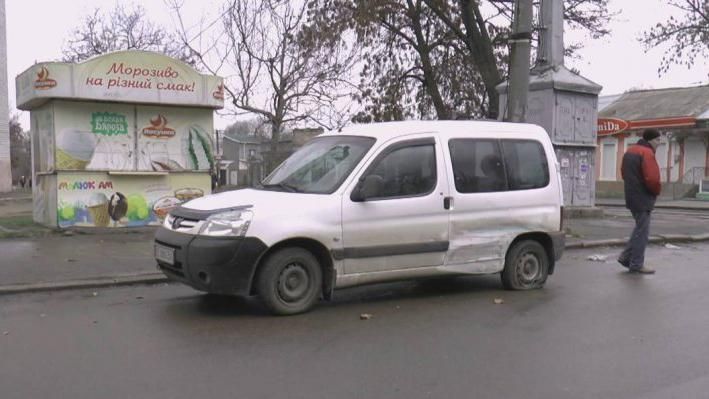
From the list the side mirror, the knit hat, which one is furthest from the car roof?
the knit hat

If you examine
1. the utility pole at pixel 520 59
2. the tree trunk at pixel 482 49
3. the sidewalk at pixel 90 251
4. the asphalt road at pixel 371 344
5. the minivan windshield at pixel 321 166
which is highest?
the tree trunk at pixel 482 49

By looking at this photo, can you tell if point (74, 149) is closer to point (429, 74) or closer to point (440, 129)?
point (440, 129)

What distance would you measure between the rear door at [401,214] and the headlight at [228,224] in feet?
3.24

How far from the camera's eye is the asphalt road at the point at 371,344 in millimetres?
4484

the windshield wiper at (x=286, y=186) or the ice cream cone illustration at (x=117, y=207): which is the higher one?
the windshield wiper at (x=286, y=186)

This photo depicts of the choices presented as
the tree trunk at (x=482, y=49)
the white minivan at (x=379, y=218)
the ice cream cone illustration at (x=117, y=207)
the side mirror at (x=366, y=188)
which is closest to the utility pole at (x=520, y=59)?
the white minivan at (x=379, y=218)

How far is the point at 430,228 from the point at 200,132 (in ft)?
24.3

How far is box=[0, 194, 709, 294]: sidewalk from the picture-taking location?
8070 mm

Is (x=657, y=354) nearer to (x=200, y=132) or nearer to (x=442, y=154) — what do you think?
(x=442, y=154)

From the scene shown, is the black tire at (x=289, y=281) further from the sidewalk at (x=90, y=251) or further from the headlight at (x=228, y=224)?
the sidewalk at (x=90, y=251)

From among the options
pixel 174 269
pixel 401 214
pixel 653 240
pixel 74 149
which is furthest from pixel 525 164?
pixel 74 149

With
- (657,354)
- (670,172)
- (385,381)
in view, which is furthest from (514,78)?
(670,172)

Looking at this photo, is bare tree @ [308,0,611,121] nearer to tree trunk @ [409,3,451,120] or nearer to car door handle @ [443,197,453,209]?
tree trunk @ [409,3,451,120]

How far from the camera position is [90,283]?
796 cm
